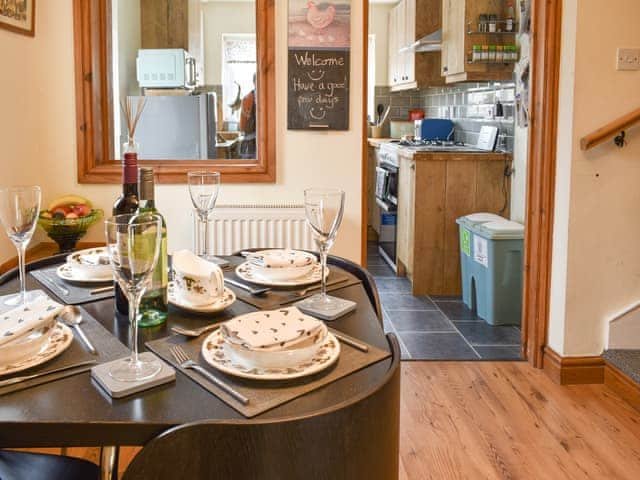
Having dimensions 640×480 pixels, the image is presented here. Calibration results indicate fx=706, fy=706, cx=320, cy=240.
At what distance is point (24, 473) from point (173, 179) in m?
2.00

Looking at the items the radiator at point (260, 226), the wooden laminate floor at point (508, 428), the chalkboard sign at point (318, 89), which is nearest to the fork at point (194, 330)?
the wooden laminate floor at point (508, 428)

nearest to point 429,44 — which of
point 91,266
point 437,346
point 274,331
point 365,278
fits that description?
point 437,346

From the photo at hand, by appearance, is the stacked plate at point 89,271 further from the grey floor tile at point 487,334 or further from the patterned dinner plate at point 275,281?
the grey floor tile at point 487,334

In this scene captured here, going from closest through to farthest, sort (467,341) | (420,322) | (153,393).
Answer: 1. (153,393)
2. (467,341)
3. (420,322)

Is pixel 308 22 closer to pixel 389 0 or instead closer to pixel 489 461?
pixel 489 461

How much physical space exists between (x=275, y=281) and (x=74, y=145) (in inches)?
73.4

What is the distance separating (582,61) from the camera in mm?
2922

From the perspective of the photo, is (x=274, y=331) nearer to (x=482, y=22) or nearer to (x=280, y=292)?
(x=280, y=292)

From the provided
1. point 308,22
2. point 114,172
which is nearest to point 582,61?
point 308,22

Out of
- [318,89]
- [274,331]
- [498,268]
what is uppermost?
[318,89]

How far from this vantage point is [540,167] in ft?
10.3

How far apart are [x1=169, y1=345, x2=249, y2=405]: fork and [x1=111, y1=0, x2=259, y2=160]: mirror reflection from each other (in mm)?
2205

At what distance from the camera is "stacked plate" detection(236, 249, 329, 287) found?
1.77 meters

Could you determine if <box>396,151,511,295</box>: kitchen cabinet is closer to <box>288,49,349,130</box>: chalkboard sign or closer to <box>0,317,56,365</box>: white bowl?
<box>288,49,349,130</box>: chalkboard sign
